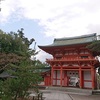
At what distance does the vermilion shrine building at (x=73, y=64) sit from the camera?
2933 cm

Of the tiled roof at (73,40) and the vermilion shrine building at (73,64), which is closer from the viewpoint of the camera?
the vermilion shrine building at (73,64)

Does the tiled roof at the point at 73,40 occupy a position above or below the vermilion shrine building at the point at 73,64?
above

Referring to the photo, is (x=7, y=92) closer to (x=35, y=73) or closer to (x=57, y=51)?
(x=35, y=73)

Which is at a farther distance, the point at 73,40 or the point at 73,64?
the point at 73,40

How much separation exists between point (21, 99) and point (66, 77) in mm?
19211

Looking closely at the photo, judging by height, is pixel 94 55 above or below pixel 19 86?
above

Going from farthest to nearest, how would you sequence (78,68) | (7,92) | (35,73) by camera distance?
(78,68) → (35,73) → (7,92)

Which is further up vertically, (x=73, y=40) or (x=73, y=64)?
(x=73, y=40)

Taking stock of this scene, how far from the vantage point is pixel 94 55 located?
102 feet

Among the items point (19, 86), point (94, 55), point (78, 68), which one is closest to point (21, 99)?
point (19, 86)

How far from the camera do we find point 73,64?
31.1 metres

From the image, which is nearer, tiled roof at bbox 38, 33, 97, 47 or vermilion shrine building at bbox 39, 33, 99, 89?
vermilion shrine building at bbox 39, 33, 99, 89

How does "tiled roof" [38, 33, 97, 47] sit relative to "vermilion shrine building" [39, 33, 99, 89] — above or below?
above

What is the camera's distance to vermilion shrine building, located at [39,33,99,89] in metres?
29.3
